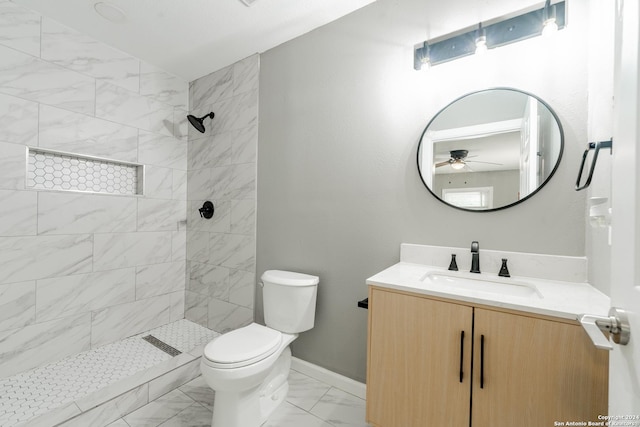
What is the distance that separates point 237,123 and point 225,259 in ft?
3.91

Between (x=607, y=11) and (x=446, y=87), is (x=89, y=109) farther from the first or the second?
(x=607, y=11)

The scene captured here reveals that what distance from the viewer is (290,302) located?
1.67 metres

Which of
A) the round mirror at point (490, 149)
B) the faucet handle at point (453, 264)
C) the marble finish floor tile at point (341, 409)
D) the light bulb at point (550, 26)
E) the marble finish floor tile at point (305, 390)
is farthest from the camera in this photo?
the marble finish floor tile at point (305, 390)

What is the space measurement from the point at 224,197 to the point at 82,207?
1.01m

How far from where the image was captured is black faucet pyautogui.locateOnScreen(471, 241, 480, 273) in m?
1.29

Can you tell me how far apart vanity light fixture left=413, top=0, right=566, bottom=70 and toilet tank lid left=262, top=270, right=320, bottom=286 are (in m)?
1.40

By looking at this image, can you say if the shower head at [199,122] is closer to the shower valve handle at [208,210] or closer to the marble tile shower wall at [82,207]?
the marble tile shower wall at [82,207]

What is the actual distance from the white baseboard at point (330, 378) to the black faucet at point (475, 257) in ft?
3.16

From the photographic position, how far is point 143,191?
91.0 inches

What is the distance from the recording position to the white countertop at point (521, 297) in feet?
2.76

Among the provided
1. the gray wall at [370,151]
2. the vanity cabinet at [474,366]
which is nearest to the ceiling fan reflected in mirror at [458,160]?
the gray wall at [370,151]

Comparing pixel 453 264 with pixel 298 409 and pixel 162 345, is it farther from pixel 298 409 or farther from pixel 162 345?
pixel 162 345

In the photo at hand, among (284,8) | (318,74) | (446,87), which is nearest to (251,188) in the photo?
(318,74)

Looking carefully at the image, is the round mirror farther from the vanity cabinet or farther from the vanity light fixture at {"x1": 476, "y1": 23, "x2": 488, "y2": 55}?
the vanity cabinet
